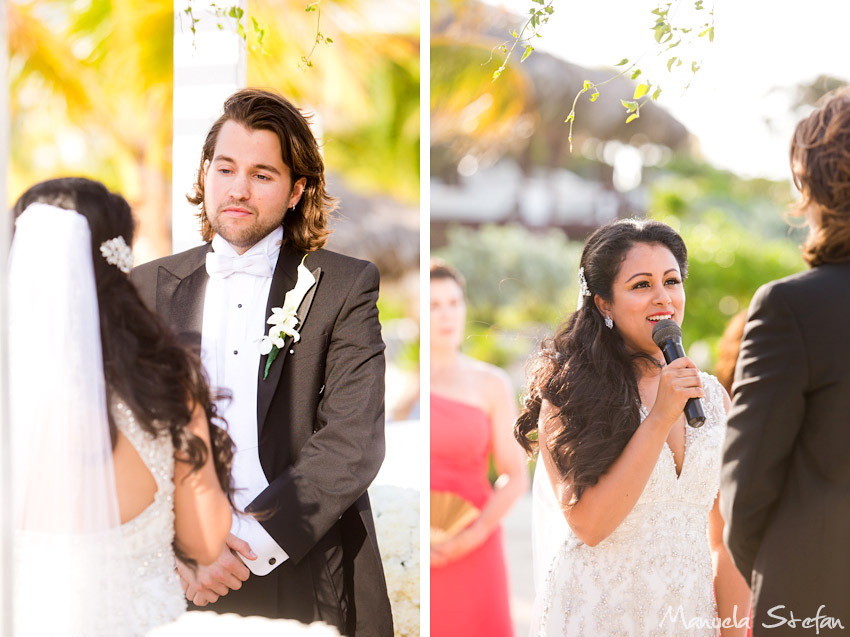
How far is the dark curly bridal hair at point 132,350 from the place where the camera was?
2.56 meters

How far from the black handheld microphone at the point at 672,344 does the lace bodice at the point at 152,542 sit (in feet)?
5.30

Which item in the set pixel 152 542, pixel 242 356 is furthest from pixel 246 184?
pixel 152 542

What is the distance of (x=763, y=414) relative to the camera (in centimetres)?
234

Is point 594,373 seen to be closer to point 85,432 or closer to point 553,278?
point 553,278

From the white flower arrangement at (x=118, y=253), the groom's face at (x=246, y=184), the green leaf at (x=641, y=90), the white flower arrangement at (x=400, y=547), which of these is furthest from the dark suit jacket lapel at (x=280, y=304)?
the green leaf at (x=641, y=90)

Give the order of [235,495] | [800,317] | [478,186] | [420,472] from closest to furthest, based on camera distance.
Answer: [800,317] < [235,495] < [420,472] < [478,186]

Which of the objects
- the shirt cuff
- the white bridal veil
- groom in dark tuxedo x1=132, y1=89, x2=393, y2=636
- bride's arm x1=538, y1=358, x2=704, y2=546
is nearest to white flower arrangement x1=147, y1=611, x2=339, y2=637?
groom in dark tuxedo x1=132, y1=89, x2=393, y2=636

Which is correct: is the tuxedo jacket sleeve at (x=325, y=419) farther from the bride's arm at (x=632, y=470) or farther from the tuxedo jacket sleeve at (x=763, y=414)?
the tuxedo jacket sleeve at (x=763, y=414)

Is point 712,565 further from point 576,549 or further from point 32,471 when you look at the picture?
point 32,471

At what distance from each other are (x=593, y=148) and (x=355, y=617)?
2373mm

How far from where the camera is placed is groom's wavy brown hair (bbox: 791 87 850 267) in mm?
2496

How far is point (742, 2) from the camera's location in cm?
288

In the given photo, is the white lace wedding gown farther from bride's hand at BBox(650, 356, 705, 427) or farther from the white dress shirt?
the white dress shirt

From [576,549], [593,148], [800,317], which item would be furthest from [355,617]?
[593,148]
